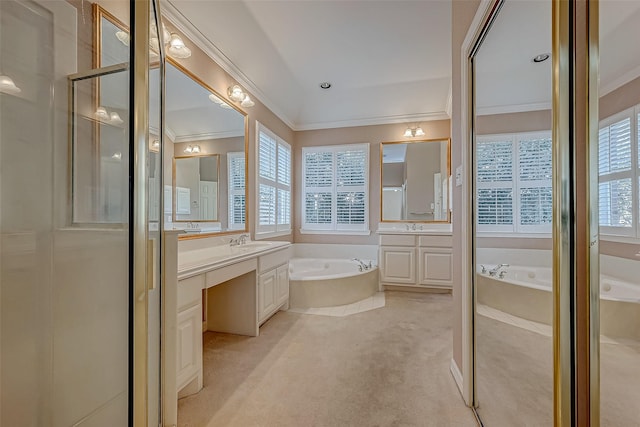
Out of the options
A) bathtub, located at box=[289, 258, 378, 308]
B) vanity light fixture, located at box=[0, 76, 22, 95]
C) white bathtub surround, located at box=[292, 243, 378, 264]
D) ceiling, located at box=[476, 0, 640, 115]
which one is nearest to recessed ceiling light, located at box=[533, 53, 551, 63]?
ceiling, located at box=[476, 0, 640, 115]

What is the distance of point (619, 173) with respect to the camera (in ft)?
1.86

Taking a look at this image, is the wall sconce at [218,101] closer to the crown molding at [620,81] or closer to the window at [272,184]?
the window at [272,184]

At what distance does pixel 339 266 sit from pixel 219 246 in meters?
2.13

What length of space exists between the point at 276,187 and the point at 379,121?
2.01 m

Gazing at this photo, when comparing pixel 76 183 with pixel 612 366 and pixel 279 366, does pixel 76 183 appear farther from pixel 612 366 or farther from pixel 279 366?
pixel 279 366

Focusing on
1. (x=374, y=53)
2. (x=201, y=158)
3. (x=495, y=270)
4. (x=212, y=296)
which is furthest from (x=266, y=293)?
(x=374, y=53)

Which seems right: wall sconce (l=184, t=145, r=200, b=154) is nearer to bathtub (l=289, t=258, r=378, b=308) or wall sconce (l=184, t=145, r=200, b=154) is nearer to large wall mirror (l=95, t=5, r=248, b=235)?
large wall mirror (l=95, t=5, r=248, b=235)

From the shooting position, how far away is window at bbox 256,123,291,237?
352cm

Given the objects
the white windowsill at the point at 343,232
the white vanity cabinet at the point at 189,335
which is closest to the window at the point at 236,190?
the white vanity cabinet at the point at 189,335

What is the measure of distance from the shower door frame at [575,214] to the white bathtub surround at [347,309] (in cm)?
242

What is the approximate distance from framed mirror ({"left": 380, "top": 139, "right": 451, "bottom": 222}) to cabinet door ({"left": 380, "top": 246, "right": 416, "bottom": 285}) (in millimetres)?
630

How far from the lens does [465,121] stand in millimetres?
1572

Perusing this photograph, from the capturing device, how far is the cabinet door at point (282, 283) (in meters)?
2.92

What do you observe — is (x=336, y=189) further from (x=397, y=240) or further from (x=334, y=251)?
(x=397, y=240)
